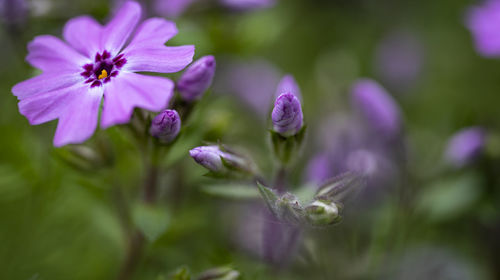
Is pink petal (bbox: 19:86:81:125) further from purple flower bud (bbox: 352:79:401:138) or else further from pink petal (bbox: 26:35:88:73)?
purple flower bud (bbox: 352:79:401:138)

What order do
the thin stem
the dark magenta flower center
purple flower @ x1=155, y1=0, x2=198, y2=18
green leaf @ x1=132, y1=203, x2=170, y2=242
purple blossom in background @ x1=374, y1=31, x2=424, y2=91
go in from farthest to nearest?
purple blossom in background @ x1=374, y1=31, x2=424, y2=91
purple flower @ x1=155, y1=0, x2=198, y2=18
the thin stem
green leaf @ x1=132, y1=203, x2=170, y2=242
the dark magenta flower center

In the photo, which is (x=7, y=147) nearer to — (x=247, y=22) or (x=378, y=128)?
(x=247, y=22)

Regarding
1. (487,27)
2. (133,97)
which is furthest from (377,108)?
(133,97)

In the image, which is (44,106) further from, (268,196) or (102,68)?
(268,196)

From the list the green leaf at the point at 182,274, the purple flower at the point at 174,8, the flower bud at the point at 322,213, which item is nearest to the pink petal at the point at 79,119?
the green leaf at the point at 182,274

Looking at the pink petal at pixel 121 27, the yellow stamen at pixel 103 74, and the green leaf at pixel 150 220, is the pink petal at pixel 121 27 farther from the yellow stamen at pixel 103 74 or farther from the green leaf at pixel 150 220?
the green leaf at pixel 150 220

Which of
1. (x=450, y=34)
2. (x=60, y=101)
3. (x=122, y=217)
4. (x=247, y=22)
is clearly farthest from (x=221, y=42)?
(x=450, y=34)

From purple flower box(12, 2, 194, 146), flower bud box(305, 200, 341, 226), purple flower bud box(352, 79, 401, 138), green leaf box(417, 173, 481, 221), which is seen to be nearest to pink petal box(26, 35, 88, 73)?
purple flower box(12, 2, 194, 146)

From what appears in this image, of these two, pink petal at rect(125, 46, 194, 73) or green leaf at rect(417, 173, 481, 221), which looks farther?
green leaf at rect(417, 173, 481, 221)
